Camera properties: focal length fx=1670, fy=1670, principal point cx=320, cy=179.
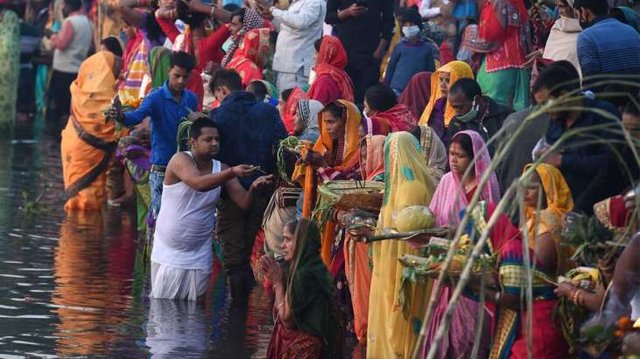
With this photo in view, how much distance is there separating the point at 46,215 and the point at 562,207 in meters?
8.30

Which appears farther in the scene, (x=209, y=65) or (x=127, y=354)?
(x=209, y=65)

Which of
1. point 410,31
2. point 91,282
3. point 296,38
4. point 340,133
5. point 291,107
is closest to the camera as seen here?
point 340,133

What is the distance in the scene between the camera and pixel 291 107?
13539 millimetres

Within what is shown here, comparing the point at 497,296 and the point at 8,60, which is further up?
the point at 497,296

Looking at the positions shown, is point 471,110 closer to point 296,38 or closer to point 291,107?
point 291,107

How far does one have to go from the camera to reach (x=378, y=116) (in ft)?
38.8

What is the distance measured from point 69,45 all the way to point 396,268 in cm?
1587

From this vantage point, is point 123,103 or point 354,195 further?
point 123,103

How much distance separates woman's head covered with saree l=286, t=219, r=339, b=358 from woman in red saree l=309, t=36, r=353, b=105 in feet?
17.0

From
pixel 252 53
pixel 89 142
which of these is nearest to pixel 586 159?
pixel 252 53

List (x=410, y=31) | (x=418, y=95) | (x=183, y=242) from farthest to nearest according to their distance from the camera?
(x=410, y=31)
(x=418, y=95)
(x=183, y=242)

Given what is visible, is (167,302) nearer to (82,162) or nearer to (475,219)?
(475,219)

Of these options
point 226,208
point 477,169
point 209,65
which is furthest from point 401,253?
point 209,65

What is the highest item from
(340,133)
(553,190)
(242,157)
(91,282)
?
(553,190)
